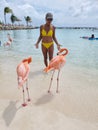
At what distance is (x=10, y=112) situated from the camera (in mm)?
3607

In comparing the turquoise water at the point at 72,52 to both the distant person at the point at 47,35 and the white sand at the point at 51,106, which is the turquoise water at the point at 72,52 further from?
the white sand at the point at 51,106

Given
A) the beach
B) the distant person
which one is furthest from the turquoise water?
the beach

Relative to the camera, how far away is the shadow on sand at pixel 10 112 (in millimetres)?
3336

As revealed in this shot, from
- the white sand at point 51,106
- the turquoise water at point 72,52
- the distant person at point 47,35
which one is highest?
the distant person at point 47,35

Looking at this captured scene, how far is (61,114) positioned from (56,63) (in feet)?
4.75

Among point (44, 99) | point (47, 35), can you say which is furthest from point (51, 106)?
point (47, 35)

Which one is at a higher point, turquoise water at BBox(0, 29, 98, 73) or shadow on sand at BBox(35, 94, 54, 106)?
turquoise water at BBox(0, 29, 98, 73)

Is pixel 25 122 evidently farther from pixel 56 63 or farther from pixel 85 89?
pixel 85 89

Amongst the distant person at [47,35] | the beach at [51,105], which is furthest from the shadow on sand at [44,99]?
the distant person at [47,35]

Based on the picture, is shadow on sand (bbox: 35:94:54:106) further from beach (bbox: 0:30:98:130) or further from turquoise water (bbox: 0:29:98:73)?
turquoise water (bbox: 0:29:98:73)

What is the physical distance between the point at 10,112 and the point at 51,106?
2.99 ft

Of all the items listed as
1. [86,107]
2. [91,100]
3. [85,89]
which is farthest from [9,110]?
[85,89]

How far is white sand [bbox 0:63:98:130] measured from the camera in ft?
10.6

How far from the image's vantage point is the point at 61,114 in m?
3.58
